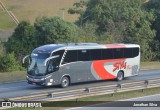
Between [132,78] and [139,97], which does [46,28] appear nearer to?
[132,78]

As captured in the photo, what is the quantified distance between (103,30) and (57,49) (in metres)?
31.5

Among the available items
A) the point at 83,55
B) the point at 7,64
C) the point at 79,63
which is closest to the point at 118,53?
the point at 83,55

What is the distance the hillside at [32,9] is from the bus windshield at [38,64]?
247 feet

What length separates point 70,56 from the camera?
30766mm

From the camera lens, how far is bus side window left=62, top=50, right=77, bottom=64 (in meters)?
30.4

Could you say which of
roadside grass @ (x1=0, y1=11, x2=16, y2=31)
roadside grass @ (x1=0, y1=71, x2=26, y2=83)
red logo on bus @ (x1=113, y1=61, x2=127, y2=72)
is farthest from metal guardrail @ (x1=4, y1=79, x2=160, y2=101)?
roadside grass @ (x1=0, y1=11, x2=16, y2=31)

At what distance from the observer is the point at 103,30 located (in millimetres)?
60906

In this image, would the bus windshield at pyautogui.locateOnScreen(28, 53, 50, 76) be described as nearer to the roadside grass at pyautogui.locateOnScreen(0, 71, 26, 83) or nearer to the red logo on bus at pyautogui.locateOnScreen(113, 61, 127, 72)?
the roadside grass at pyautogui.locateOnScreen(0, 71, 26, 83)

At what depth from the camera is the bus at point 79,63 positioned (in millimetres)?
29562

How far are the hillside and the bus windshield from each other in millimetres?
75334

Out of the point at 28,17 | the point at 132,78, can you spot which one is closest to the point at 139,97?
the point at 132,78

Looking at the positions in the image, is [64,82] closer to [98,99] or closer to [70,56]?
[70,56]

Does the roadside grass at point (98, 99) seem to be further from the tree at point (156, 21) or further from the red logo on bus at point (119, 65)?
the tree at point (156, 21)

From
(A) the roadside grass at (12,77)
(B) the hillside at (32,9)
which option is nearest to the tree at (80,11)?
(A) the roadside grass at (12,77)
